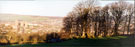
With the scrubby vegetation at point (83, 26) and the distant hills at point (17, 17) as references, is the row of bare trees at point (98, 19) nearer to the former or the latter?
the scrubby vegetation at point (83, 26)

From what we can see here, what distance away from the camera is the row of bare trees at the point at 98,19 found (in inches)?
205

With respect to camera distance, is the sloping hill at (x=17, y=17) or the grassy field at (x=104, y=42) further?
the grassy field at (x=104, y=42)

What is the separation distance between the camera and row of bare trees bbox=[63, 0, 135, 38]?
5203mm

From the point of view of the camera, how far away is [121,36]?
5.33 m

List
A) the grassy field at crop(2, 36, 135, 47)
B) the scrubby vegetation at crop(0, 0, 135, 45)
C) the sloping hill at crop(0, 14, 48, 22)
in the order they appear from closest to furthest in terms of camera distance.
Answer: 1. the sloping hill at crop(0, 14, 48, 22)
2. the scrubby vegetation at crop(0, 0, 135, 45)
3. the grassy field at crop(2, 36, 135, 47)

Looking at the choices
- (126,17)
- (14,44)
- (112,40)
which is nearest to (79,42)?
(112,40)

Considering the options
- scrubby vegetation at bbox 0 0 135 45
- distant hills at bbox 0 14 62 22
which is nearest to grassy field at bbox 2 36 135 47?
scrubby vegetation at bbox 0 0 135 45

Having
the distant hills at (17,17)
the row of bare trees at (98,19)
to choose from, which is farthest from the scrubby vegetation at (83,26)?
the distant hills at (17,17)

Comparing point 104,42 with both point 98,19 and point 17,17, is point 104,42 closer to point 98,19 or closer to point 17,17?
point 98,19

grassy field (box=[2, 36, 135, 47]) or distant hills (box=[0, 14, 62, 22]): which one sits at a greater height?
distant hills (box=[0, 14, 62, 22])

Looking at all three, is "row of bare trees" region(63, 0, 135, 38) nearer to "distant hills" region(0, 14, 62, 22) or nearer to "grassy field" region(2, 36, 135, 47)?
"grassy field" region(2, 36, 135, 47)

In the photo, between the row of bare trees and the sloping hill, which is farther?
the row of bare trees

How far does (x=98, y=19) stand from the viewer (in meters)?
5.26

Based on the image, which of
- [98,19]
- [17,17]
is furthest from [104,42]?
[17,17]
